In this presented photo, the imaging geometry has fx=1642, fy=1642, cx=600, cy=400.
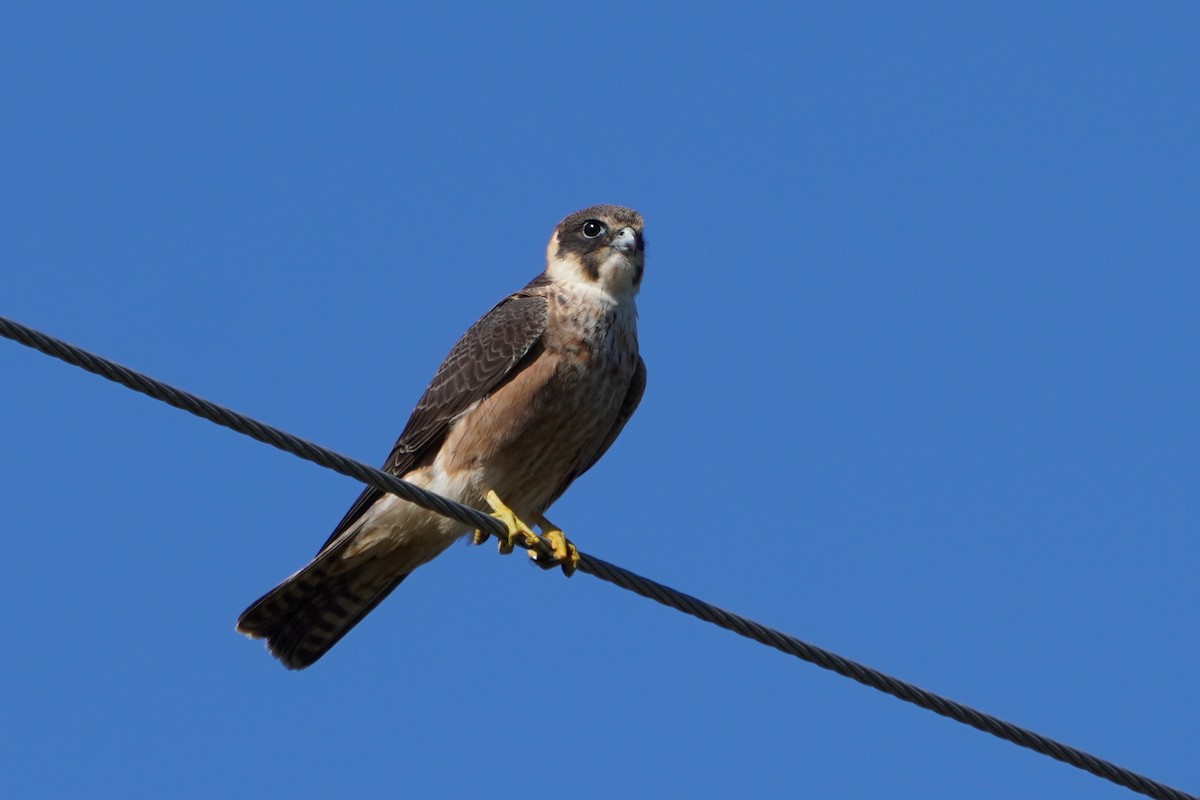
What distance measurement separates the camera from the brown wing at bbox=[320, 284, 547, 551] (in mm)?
5840

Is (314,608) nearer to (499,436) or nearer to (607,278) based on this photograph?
(499,436)

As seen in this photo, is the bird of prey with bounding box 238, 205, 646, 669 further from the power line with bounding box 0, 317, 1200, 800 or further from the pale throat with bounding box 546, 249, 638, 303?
the power line with bounding box 0, 317, 1200, 800

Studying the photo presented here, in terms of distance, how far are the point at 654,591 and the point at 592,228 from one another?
8.20 ft

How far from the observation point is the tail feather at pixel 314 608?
6043 mm

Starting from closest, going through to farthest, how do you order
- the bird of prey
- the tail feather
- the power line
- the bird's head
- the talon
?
1. the power line
2. the talon
3. the bird of prey
4. the tail feather
5. the bird's head

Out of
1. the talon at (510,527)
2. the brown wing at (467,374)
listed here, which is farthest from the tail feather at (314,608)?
the talon at (510,527)

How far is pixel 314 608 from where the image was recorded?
613cm

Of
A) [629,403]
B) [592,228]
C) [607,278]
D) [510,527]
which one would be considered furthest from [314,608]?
[592,228]

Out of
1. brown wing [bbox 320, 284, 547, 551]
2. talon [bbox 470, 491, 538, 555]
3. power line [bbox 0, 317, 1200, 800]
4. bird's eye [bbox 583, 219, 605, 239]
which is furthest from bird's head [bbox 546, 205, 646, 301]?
power line [bbox 0, 317, 1200, 800]

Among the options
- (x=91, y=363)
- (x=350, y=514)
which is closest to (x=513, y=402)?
(x=350, y=514)

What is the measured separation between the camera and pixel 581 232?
6.53 meters

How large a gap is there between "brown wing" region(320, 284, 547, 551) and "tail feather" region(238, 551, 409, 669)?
17 centimetres

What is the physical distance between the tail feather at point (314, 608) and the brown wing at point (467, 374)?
0.55 feet

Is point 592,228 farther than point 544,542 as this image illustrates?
Yes
